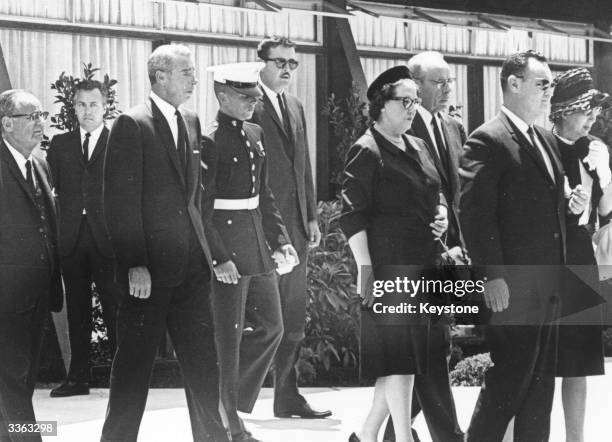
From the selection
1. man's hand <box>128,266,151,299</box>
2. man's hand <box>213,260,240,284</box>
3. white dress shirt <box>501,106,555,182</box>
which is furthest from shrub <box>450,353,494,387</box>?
man's hand <box>128,266,151,299</box>

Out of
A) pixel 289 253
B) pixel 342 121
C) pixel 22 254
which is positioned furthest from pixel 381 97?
pixel 22 254

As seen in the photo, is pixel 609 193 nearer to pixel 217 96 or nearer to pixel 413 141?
pixel 413 141

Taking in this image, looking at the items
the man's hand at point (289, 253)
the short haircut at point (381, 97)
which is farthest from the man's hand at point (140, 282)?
the short haircut at point (381, 97)

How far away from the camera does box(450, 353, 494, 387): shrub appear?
4.57m

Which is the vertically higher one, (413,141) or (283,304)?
(413,141)

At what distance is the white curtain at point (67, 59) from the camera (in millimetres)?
4000

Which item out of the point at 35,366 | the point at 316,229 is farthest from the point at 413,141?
the point at 35,366

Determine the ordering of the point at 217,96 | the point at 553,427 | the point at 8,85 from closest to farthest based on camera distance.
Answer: the point at 8,85
the point at 217,96
the point at 553,427

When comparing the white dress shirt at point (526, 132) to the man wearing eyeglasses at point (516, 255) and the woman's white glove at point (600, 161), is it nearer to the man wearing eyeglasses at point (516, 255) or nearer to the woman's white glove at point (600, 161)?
the man wearing eyeglasses at point (516, 255)

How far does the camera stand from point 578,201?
179 inches

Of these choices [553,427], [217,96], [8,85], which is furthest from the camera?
[553,427]

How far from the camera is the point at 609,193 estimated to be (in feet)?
15.4

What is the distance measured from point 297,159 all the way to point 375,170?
0.36 meters

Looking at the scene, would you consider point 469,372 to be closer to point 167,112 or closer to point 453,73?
point 453,73
